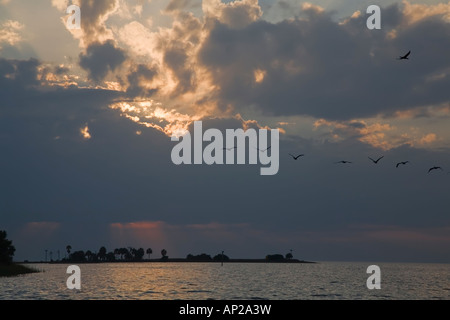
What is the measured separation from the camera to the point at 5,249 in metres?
137

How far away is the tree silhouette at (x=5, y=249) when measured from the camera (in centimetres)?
13625

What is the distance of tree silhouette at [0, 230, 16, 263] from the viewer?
5364 inches

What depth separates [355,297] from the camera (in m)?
78.4
